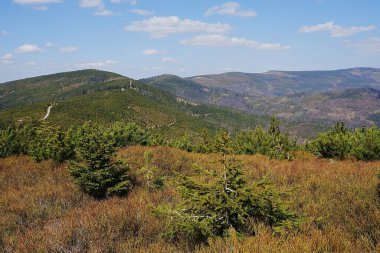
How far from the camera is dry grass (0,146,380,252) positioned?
14.6 feet

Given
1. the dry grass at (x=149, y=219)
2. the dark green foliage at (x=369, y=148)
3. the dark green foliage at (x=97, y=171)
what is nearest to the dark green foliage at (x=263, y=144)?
the dark green foliage at (x=369, y=148)

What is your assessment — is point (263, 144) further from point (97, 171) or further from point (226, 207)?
point (226, 207)

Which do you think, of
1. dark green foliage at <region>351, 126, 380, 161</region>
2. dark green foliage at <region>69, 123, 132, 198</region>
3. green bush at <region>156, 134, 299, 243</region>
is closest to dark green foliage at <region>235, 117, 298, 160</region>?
dark green foliage at <region>351, 126, 380, 161</region>

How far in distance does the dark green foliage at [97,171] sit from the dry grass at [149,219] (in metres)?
0.49

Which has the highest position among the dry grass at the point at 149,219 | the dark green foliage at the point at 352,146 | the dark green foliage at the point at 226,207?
the dark green foliage at the point at 226,207

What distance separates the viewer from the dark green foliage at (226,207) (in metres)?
4.91

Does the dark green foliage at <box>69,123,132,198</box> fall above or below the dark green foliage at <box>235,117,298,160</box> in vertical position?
above

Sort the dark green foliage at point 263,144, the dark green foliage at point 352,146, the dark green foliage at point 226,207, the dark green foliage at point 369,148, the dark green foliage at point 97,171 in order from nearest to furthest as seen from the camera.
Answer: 1. the dark green foliage at point 226,207
2. the dark green foliage at point 97,171
3. the dark green foliage at point 369,148
4. the dark green foliage at point 352,146
5. the dark green foliage at point 263,144

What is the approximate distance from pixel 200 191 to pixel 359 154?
639 inches

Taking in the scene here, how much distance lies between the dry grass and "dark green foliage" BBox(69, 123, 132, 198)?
1.60 feet

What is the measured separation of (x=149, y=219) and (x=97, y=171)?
4641mm

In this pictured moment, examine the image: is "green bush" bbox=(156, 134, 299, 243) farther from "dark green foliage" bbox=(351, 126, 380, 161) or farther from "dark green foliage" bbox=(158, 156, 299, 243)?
"dark green foliage" bbox=(351, 126, 380, 161)

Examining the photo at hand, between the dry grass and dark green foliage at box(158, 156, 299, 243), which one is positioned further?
dark green foliage at box(158, 156, 299, 243)

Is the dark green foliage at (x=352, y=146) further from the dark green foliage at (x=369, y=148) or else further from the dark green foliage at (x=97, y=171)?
the dark green foliage at (x=97, y=171)
